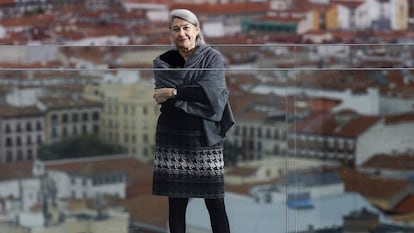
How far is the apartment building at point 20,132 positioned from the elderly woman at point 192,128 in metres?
0.26

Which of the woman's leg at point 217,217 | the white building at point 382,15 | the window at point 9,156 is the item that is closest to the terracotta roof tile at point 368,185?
the woman's leg at point 217,217

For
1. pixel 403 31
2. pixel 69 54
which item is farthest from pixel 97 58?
pixel 403 31

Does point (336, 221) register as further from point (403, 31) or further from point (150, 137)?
point (403, 31)

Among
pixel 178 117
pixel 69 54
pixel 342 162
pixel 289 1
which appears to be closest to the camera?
pixel 178 117

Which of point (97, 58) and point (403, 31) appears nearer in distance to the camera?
point (97, 58)

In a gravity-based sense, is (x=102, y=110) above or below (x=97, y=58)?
above

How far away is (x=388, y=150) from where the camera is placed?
2.72 metres

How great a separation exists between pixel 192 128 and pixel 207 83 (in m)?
0.09

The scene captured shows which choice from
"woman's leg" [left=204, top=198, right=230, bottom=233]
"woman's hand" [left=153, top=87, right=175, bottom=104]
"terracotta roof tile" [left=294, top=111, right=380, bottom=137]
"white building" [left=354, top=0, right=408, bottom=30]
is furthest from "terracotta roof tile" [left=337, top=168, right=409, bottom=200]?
"white building" [left=354, top=0, right=408, bottom=30]

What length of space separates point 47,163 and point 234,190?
387 millimetres

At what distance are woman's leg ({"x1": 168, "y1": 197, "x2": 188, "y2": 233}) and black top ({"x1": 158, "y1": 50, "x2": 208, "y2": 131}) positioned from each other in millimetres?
150

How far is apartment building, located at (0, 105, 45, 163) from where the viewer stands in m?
2.50

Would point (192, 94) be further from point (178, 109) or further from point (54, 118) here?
point (54, 118)

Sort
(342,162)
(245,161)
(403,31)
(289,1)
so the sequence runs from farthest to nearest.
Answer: (289,1), (403,31), (342,162), (245,161)
